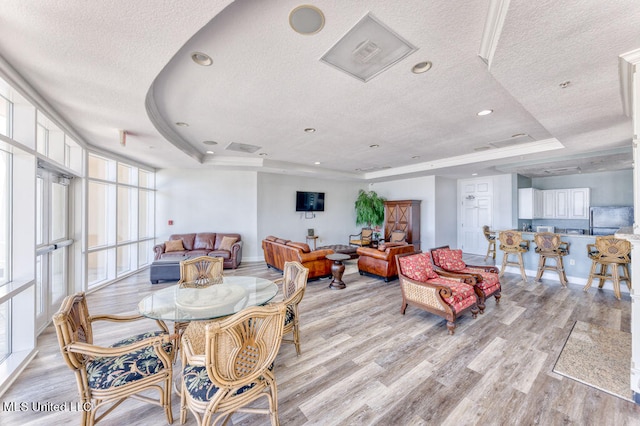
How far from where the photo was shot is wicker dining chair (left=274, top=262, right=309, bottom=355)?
225 cm

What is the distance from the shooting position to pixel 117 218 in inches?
207

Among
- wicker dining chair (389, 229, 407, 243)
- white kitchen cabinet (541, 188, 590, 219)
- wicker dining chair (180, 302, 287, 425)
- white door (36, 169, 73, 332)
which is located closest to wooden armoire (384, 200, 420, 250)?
wicker dining chair (389, 229, 407, 243)

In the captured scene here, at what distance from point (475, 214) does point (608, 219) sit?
292 centimetres

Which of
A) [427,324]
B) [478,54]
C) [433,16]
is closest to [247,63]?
[433,16]

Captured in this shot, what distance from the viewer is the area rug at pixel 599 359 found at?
2.11 m

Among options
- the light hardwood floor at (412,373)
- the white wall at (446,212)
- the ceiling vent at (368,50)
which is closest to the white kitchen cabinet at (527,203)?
the white wall at (446,212)

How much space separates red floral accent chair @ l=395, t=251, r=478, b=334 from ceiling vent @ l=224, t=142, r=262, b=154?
3.64 m

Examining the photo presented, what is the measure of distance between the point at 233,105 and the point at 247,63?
1.01 metres

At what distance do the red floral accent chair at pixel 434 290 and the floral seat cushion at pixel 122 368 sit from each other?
284 centimetres

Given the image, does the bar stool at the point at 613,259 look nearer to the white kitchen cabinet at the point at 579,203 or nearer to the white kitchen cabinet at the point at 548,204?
the white kitchen cabinet at the point at 579,203

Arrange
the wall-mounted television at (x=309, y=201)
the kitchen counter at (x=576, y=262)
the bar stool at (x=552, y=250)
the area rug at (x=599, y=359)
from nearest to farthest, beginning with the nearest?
the area rug at (x=599, y=359)
the bar stool at (x=552, y=250)
the kitchen counter at (x=576, y=262)
the wall-mounted television at (x=309, y=201)

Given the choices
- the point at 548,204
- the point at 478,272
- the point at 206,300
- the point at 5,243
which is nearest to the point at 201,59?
the point at 206,300

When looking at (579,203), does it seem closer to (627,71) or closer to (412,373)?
(627,71)

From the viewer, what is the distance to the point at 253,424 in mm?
1708
